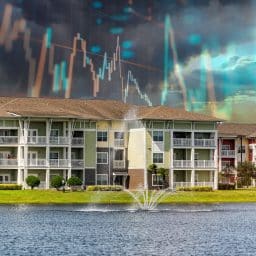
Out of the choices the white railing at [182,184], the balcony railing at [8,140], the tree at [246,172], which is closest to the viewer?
the balcony railing at [8,140]

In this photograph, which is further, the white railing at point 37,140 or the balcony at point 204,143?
the balcony at point 204,143

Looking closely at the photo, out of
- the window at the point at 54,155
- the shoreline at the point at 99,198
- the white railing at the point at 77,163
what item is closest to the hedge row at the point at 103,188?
the shoreline at the point at 99,198

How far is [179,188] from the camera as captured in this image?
370 ft

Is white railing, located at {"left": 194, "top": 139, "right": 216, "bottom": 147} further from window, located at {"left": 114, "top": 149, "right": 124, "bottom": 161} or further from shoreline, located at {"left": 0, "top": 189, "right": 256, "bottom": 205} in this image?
shoreline, located at {"left": 0, "top": 189, "right": 256, "bottom": 205}

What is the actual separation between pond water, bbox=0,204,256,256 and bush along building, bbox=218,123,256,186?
50957mm

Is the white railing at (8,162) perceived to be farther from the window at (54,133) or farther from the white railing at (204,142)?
the white railing at (204,142)

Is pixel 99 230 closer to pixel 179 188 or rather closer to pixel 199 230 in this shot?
pixel 199 230

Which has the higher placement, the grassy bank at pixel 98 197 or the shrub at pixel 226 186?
the shrub at pixel 226 186

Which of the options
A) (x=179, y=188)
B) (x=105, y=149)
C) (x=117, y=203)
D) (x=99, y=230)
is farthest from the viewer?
(x=105, y=149)

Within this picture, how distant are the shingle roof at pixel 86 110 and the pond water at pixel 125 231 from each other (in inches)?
1214

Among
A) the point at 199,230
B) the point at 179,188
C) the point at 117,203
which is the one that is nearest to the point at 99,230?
the point at 199,230

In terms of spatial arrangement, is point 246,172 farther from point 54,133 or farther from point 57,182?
point 57,182

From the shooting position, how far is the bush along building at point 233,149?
137m

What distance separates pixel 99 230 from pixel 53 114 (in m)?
54.9
